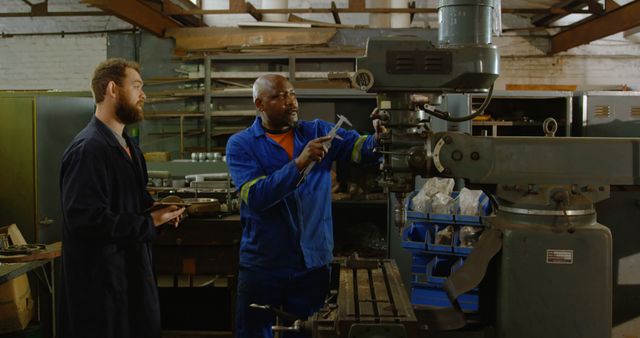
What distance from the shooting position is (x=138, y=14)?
13.9 feet

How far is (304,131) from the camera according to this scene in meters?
2.07

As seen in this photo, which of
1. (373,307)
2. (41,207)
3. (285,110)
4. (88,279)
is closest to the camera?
(373,307)

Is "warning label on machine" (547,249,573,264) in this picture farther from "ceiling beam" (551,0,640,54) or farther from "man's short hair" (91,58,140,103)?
"ceiling beam" (551,0,640,54)

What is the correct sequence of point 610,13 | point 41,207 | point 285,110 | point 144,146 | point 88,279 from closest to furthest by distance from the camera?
1. point 88,279
2. point 285,110
3. point 41,207
4. point 610,13
5. point 144,146

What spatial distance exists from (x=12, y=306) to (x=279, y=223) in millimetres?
1561

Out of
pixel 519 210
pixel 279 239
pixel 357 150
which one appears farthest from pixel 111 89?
pixel 519 210

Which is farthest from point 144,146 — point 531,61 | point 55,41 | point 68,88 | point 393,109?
point 393,109

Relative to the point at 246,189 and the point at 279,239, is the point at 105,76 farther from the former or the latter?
the point at 279,239

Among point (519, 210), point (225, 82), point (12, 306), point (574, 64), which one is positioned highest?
point (574, 64)

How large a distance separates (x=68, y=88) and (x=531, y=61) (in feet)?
14.2

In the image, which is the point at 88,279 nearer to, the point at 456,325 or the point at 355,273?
the point at 355,273

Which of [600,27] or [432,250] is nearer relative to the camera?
[432,250]

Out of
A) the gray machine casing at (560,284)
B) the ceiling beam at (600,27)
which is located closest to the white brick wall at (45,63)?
the ceiling beam at (600,27)

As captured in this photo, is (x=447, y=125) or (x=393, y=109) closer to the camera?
(x=393, y=109)
